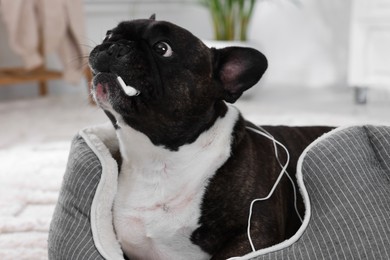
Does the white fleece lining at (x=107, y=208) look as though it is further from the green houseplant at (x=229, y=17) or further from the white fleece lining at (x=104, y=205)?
the green houseplant at (x=229, y=17)

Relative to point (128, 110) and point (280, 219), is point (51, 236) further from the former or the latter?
point (280, 219)

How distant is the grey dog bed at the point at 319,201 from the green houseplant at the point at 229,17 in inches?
78.3

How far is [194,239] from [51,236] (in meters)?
0.24

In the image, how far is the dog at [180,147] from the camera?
88 centimetres

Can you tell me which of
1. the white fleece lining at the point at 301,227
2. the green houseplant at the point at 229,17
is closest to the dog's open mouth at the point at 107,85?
the white fleece lining at the point at 301,227

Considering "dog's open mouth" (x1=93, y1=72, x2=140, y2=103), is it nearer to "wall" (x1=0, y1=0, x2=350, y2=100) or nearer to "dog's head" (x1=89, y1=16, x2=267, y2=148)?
"dog's head" (x1=89, y1=16, x2=267, y2=148)

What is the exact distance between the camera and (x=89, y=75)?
2775mm

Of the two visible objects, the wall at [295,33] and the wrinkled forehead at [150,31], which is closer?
the wrinkled forehead at [150,31]

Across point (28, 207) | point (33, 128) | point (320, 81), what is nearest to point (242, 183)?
point (28, 207)

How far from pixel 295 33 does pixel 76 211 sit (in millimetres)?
2706

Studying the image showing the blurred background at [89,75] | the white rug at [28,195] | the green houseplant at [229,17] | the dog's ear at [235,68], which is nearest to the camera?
the dog's ear at [235,68]

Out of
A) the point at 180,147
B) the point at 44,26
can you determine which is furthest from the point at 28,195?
the point at 44,26

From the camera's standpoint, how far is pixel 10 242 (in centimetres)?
115

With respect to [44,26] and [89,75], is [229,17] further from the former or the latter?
[44,26]
